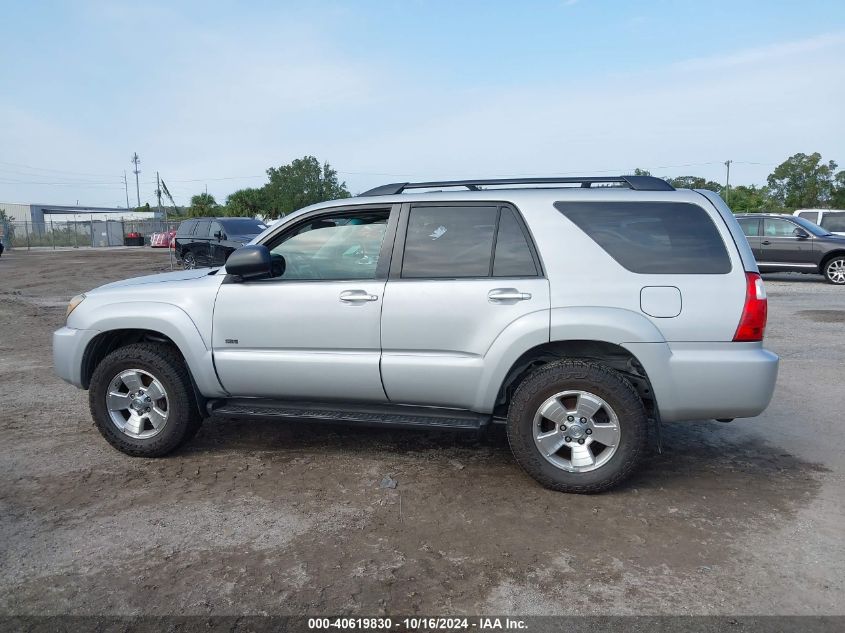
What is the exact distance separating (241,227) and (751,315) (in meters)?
18.0

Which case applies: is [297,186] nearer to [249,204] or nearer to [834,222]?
[249,204]

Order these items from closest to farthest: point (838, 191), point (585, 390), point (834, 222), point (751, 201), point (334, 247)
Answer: point (585, 390) < point (334, 247) < point (834, 222) < point (838, 191) < point (751, 201)

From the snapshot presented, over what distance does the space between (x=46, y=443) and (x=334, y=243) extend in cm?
267

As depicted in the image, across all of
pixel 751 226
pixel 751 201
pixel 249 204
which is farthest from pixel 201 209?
pixel 751 226

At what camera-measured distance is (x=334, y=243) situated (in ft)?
15.4

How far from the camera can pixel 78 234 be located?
5069cm

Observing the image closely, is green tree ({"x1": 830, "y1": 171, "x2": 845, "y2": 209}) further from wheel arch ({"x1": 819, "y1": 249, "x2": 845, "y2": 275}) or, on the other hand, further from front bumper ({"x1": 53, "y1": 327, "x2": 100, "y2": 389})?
front bumper ({"x1": 53, "y1": 327, "x2": 100, "y2": 389})

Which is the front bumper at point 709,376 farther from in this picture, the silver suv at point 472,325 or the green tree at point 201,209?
the green tree at point 201,209

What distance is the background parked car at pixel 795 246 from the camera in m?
15.9

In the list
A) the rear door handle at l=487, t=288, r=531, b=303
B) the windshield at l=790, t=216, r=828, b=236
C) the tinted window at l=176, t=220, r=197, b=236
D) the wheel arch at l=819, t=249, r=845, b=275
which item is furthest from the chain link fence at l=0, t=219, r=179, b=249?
the rear door handle at l=487, t=288, r=531, b=303

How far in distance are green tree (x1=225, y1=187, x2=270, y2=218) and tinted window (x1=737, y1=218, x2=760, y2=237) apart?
61272 mm

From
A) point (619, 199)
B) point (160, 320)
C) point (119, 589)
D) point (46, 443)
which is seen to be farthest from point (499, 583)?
point (46, 443)

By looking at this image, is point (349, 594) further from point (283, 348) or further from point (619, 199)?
point (619, 199)

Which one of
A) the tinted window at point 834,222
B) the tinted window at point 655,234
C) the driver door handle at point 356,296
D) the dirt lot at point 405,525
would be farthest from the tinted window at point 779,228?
the driver door handle at point 356,296
